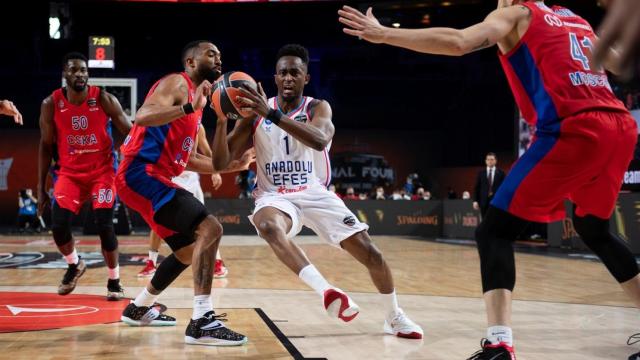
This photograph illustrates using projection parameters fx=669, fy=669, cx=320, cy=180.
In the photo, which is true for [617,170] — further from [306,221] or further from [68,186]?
[68,186]


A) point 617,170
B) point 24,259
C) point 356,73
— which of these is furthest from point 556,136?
point 356,73

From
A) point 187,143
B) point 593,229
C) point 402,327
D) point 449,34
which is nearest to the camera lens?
point 449,34

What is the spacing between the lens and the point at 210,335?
391cm

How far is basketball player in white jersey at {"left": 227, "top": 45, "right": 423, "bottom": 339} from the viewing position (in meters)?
4.07

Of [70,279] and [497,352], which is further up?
[497,352]

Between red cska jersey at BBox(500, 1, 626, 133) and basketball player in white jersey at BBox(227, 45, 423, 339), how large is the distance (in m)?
1.45

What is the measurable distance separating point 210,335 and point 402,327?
1.18 m

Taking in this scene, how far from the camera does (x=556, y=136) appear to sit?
9.78 ft

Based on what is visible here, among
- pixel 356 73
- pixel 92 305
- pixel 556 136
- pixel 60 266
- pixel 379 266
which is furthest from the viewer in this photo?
pixel 356 73

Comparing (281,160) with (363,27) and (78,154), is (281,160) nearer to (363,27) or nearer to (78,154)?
(363,27)

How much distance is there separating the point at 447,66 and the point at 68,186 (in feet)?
65.2

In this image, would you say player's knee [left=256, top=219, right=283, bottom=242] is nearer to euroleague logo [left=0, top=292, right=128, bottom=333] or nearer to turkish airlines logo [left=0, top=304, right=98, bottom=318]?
euroleague logo [left=0, top=292, right=128, bottom=333]

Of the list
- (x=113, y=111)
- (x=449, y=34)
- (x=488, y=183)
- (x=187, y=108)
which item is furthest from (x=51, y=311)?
(x=488, y=183)

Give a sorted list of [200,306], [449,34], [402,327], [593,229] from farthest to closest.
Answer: [402,327] → [200,306] → [593,229] → [449,34]
